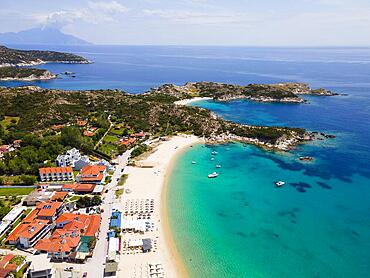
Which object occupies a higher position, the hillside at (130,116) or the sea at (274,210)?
the hillside at (130,116)

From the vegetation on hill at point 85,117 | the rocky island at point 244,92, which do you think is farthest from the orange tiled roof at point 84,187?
the rocky island at point 244,92

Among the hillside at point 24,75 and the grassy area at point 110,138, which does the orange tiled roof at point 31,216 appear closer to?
the grassy area at point 110,138

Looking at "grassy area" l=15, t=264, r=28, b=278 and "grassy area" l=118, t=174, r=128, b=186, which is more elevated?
"grassy area" l=118, t=174, r=128, b=186

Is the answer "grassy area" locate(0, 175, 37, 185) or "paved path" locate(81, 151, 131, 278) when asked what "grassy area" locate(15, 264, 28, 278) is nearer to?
"paved path" locate(81, 151, 131, 278)

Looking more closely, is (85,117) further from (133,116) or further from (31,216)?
(31,216)

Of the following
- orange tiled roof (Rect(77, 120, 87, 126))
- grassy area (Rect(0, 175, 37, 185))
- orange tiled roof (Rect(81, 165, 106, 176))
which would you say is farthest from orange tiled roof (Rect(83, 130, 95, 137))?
grassy area (Rect(0, 175, 37, 185))

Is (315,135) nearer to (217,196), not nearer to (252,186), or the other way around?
(252,186)
